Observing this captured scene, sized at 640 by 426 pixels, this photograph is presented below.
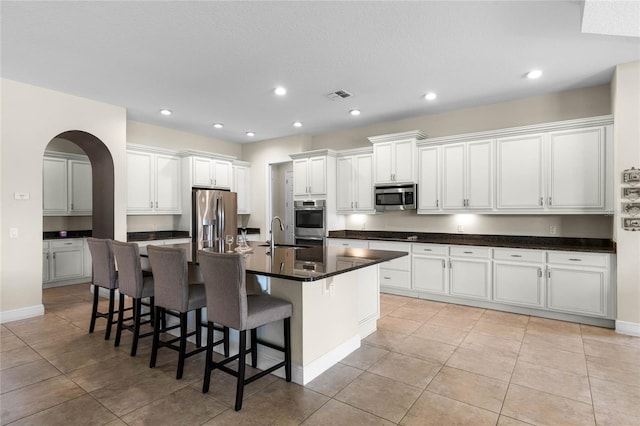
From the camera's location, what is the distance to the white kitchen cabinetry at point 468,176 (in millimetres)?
4676

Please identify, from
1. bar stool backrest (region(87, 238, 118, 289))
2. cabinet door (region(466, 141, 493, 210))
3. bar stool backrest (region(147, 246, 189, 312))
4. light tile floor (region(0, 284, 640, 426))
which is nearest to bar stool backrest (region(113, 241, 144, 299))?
A: bar stool backrest (region(87, 238, 118, 289))

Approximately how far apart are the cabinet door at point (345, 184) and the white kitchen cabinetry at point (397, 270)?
993mm

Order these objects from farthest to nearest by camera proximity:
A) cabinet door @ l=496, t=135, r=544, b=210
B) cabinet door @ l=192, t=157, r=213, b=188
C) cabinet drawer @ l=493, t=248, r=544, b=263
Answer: cabinet door @ l=192, t=157, r=213, b=188 → cabinet door @ l=496, t=135, r=544, b=210 → cabinet drawer @ l=493, t=248, r=544, b=263

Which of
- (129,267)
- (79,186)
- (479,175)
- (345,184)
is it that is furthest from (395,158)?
(79,186)

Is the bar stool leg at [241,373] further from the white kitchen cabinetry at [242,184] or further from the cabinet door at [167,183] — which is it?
the white kitchen cabinetry at [242,184]

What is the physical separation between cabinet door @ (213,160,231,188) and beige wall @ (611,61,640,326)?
Answer: 5.94 m

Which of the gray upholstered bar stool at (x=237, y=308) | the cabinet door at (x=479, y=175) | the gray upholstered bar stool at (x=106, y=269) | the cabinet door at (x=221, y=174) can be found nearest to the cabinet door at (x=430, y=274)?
the cabinet door at (x=479, y=175)

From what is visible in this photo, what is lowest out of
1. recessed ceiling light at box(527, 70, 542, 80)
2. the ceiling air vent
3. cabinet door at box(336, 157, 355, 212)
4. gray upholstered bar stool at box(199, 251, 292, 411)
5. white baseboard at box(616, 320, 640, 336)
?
white baseboard at box(616, 320, 640, 336)

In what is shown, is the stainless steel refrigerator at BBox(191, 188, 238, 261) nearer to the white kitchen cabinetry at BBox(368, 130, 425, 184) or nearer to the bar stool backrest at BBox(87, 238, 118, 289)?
the bar stool backrest at BBox(87, 238, 118, 289)

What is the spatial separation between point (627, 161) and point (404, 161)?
2608 mm

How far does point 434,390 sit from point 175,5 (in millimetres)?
3418

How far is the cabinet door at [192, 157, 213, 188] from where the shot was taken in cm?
613

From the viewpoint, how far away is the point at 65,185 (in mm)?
5953

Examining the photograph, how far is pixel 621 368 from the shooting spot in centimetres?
279
